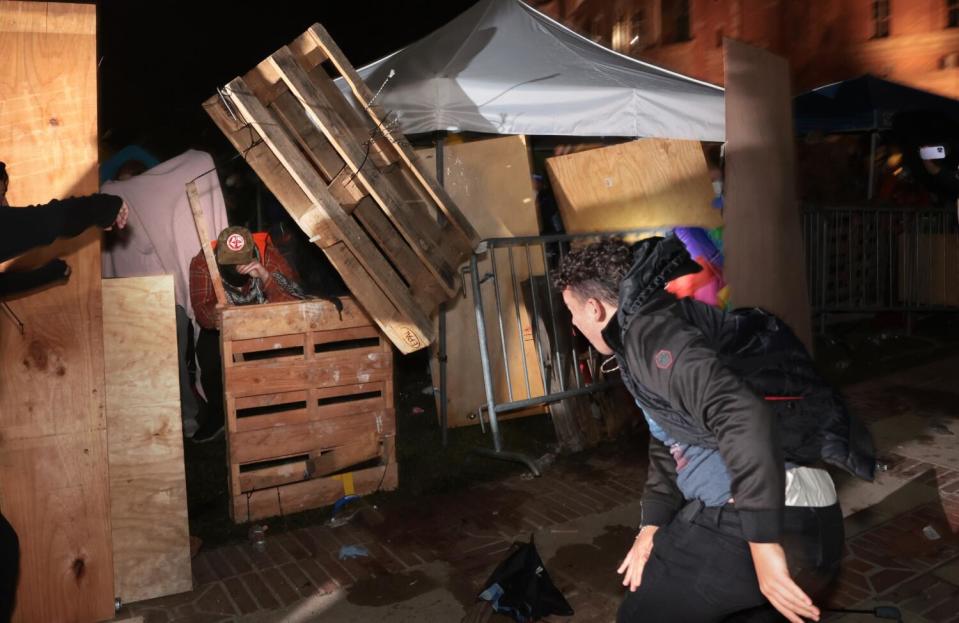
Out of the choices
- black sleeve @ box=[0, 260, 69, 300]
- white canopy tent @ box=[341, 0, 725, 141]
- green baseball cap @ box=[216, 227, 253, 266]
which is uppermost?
white canopy tent @ box=[341, 0, 725, 141]

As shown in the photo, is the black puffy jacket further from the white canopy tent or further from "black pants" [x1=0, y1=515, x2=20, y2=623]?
the white canopy tent

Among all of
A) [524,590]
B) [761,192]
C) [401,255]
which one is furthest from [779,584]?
[761,192]

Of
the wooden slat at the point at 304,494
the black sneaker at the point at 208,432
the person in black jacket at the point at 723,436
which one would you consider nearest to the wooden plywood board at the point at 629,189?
the wooden slat at the point at 304,494

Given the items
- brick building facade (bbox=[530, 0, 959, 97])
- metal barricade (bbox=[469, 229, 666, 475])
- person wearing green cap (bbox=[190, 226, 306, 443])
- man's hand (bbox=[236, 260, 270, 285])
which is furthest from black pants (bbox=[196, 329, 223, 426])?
brick building facade (bbox=[530, 0, 959, 97])

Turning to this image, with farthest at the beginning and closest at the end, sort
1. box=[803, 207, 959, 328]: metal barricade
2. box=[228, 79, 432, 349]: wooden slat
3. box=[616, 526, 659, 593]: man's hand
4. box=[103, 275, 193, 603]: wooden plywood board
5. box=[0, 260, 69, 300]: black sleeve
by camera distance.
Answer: box=[803, 207, 959, 328]: metal barricade → box=[228, 79, 432, 349]: wooden slat → box=[103, 275, 193, 603]: wooden plywood board → box=[0, 260, 69, 300]: black sleeve → box=[616, 526, 659, 593]: man's hand

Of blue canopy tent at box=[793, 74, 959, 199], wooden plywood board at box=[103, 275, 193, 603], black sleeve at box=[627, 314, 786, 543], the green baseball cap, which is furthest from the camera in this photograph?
blue canopy tent at box=[793, 74, 959, 199]

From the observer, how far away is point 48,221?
2.74m

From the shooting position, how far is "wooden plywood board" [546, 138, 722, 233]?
6.75 metres

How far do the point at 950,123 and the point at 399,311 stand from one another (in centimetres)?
341

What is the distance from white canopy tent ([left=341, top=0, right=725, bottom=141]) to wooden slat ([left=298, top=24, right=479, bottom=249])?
20.0 inches

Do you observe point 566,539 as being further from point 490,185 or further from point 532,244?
point 490,185

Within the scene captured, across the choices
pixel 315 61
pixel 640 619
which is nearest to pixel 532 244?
pixel 315 61

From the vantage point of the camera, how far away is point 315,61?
4.88 metres

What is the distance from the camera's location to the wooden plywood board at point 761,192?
16.4ft
